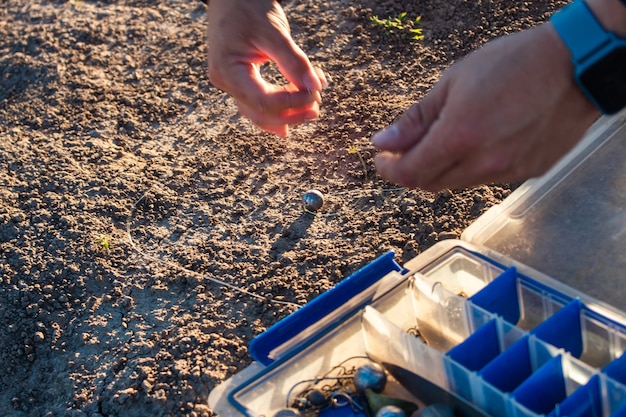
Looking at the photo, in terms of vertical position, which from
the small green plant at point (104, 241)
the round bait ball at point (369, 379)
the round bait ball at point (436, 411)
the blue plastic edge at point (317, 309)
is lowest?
the round bait ball at point (436, 411)

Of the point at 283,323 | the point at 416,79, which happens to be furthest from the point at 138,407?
the point at 416,79

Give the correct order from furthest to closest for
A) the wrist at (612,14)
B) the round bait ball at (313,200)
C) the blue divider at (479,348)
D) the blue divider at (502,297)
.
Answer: the round bait ball at (313,200), the blue divider at (502,297), the blue divider at (479,348), the wrist at (612,14)

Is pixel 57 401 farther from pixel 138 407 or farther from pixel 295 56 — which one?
pixel 295 56

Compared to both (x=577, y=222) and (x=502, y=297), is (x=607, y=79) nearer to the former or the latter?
(x=502, y=297)

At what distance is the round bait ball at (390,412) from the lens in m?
1.42

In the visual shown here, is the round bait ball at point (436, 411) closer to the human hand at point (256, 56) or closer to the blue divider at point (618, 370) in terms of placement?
the blue divider at point (618, 370)

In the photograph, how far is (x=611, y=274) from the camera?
174 cm

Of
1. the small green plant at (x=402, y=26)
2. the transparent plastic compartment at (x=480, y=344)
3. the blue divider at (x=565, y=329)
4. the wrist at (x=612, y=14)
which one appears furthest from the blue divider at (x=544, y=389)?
the small green plant at (x=402, y=26)

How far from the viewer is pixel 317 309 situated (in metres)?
1.64

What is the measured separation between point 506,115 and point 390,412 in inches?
24.4

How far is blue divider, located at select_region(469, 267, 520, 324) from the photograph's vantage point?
158cm

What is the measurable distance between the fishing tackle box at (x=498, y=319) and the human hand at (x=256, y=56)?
41 centimetres

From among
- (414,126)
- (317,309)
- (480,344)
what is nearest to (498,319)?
(480,344)

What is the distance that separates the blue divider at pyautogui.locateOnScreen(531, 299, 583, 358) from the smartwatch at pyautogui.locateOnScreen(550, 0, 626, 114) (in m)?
0.53
